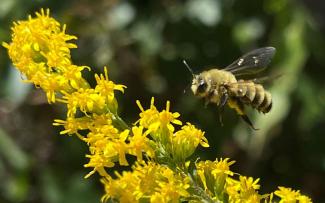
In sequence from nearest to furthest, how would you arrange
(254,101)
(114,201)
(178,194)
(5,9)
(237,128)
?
1. (178,194)
2. (114,201)
3. (254,101)
4. (5,9)
5. (237,128)

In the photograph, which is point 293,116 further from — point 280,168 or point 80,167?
point 80,167

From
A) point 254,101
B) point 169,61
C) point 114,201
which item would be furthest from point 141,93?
point 114,201

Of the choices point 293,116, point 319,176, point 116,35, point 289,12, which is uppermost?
point 116,35

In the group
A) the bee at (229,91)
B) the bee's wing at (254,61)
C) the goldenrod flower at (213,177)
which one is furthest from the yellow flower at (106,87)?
the bee's wing at (254,61)

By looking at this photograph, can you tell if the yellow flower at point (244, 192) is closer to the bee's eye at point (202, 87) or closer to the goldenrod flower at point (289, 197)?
the goldenrod flower at point (289, 197)

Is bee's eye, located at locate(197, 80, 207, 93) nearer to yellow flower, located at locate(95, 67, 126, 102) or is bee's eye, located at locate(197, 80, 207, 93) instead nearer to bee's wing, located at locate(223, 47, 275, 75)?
bee's wing, located at locate(223, 47, 275, 75)
